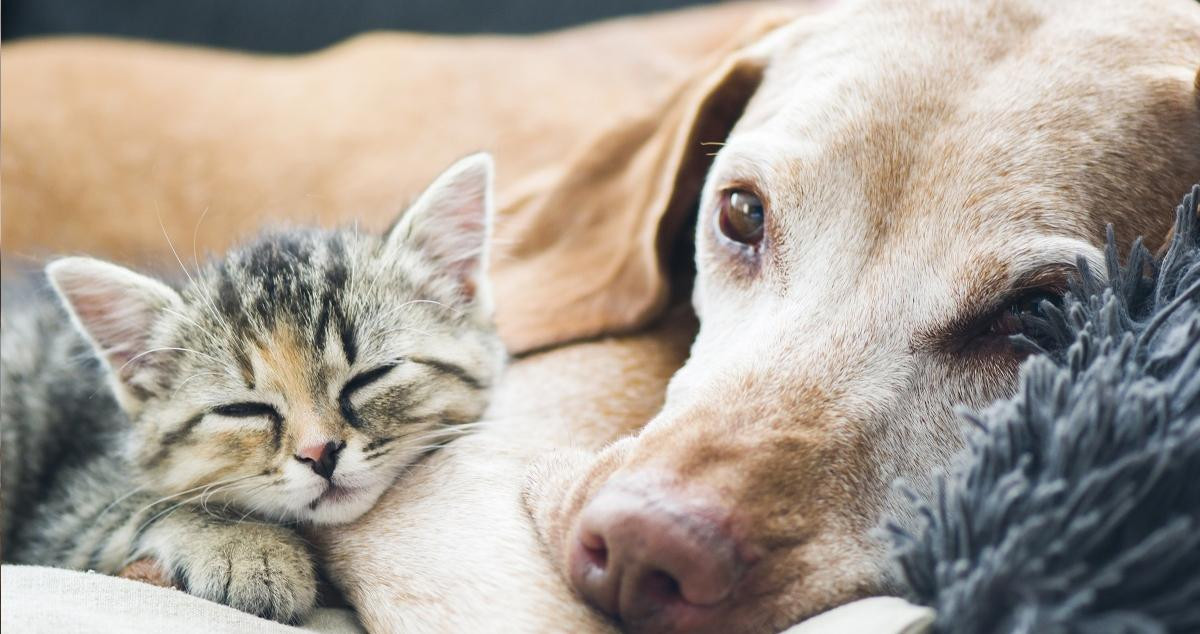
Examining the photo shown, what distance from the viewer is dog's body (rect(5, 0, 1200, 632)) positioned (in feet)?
3.84

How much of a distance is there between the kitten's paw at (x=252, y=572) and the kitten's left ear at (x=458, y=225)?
0.53 meters

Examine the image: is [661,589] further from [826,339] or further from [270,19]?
[270,19]

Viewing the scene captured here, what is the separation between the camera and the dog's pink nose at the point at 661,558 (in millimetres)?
1094

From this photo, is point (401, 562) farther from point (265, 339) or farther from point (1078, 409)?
point (1078, 409)

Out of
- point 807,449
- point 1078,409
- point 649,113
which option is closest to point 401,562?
point 807,449

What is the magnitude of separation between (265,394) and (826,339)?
80 centimetres

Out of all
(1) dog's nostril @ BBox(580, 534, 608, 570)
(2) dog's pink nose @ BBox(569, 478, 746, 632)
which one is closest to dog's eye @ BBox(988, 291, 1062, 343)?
(2) dog's pink nose @ BBox(569, 478, 746, 632)

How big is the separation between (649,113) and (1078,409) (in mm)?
1374

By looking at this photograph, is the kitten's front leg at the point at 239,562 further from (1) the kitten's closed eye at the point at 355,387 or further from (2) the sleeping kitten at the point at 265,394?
(1) the kitten's closed eye at the point at 355,387

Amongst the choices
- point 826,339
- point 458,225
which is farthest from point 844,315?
point 458,225

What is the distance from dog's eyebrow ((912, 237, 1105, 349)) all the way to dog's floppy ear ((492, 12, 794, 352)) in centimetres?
65

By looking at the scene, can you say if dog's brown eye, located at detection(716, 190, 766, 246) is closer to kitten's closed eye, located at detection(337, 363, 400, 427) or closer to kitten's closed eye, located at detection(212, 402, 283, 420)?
kitten's closed eye, located at detection(337, 363, 400, 427)

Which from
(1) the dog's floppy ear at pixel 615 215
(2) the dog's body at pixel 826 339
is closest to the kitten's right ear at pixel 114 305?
(2) the dog's body at pixel 826 339

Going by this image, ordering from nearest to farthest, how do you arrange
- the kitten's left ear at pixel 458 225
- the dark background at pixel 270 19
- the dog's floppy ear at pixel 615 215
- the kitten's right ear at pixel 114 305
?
1. the kitten's right ear at pixel 114 305
2. the kitten's left ear at pixel 458 225
3. the dog's floppy ear at pixel 615 215
4. the dark background at pixel 270 19
